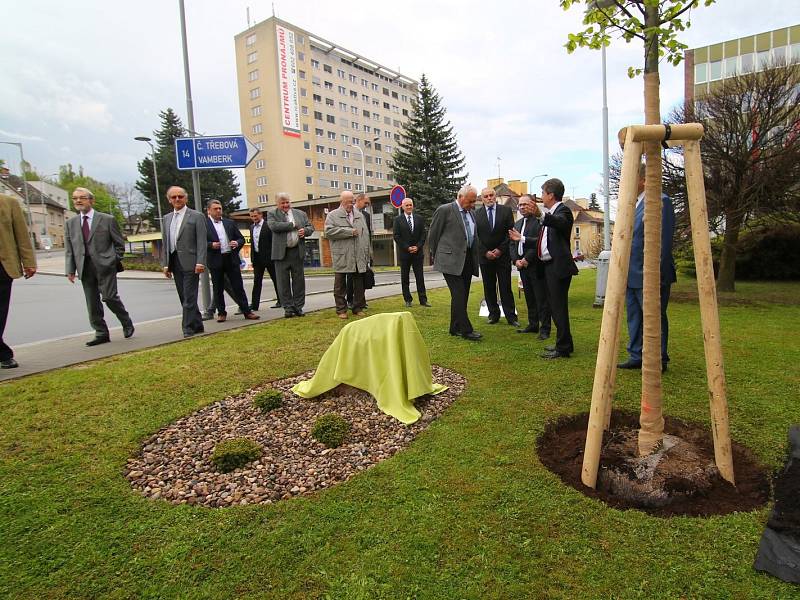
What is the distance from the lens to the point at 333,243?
8227 millimetres

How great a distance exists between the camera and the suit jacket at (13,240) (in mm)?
5742

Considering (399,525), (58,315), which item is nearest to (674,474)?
(399,525)

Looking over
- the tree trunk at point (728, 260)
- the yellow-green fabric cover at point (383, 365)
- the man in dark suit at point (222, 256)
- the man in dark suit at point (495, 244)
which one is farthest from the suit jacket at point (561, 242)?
the tree trunk at point (728, 260)

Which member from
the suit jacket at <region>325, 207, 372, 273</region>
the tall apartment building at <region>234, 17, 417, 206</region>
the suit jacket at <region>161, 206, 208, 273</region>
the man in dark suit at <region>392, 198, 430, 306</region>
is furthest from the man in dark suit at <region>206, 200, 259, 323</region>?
the tall apartment building at <region>234, 17, 417, 206</region>

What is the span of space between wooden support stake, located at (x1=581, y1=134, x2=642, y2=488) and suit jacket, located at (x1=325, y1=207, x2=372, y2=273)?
232 inches

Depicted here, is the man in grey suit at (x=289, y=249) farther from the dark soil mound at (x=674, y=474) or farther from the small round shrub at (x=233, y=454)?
the dark soil mound at (x=674, y=474)

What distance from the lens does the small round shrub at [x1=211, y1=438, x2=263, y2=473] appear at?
10.0ft

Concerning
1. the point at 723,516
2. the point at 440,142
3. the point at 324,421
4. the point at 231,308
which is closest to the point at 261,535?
the point at 324,421

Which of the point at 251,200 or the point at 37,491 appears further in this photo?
the point at 251,200

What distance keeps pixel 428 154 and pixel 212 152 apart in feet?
113

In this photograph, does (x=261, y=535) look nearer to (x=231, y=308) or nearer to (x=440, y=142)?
(x=231, y=308)

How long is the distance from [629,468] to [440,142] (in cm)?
4157

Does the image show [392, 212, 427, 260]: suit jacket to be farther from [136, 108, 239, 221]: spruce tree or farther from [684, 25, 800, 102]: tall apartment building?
[136, 108, 239, 221]: spruce tree

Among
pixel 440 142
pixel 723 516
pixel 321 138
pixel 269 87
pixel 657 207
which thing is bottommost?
pixel 723 516
